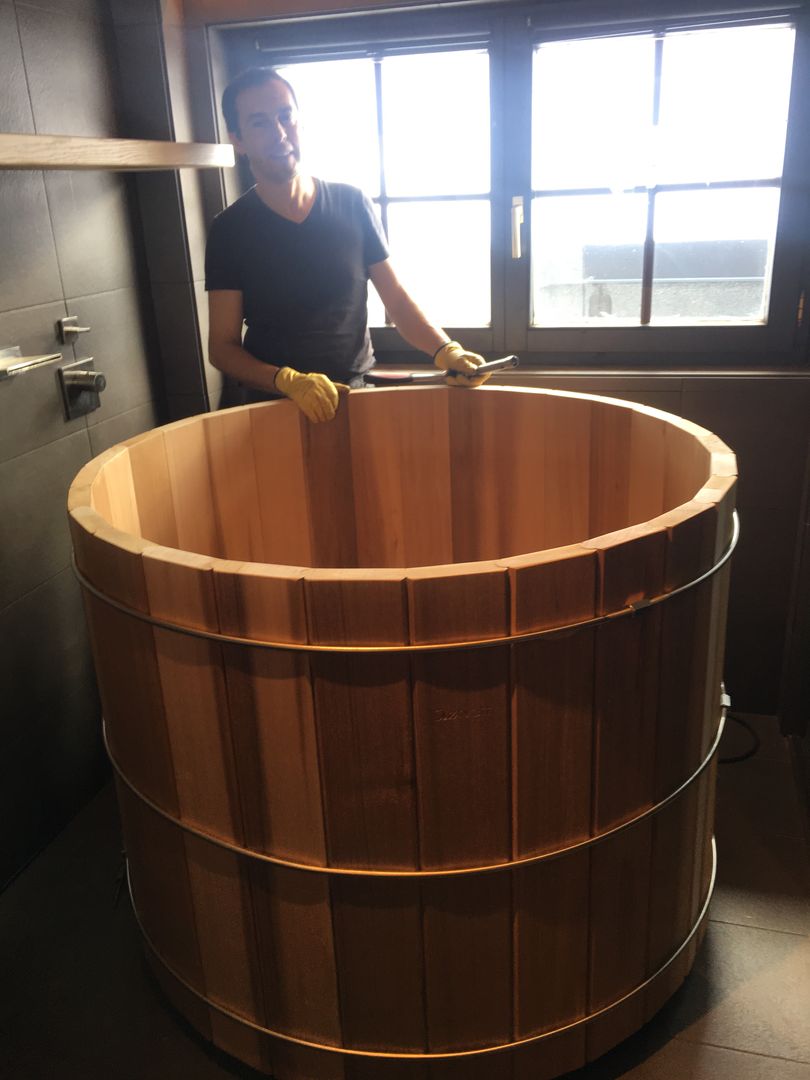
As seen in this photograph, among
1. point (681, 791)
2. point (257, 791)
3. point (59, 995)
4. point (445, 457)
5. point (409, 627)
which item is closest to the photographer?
point (409, 627)

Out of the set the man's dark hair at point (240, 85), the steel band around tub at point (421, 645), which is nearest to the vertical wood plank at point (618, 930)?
the steel band around tub at point (421, 645)

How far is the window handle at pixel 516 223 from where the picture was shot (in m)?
2.59

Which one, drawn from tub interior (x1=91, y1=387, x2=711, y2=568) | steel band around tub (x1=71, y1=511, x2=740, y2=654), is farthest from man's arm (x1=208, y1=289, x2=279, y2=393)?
steel band around tub (x1=71, y1=511, x2=740, y2=654)

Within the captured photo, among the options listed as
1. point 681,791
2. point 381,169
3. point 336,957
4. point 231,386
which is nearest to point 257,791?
point 336,957

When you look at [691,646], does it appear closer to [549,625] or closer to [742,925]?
[549,625]

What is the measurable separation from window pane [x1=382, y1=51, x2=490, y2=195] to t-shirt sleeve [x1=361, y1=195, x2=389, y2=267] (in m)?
0.34

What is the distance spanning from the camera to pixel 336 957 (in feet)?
4.73

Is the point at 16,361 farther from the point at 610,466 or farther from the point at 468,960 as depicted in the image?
the point at 468,960

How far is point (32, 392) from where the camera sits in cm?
207

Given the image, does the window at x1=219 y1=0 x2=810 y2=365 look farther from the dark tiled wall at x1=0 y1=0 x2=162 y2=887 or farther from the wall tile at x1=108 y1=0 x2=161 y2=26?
the dark tiled wall at x1=0 y1=0 x2=162 y2=887

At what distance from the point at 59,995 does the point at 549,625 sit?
1.33m

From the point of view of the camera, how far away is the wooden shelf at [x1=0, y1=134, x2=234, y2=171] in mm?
1564

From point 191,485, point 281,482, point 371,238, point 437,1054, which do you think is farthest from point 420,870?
point 371,238

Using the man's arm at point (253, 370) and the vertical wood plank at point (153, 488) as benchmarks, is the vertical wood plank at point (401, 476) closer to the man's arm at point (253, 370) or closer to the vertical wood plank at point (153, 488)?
the man's arm at point (253, 370)
